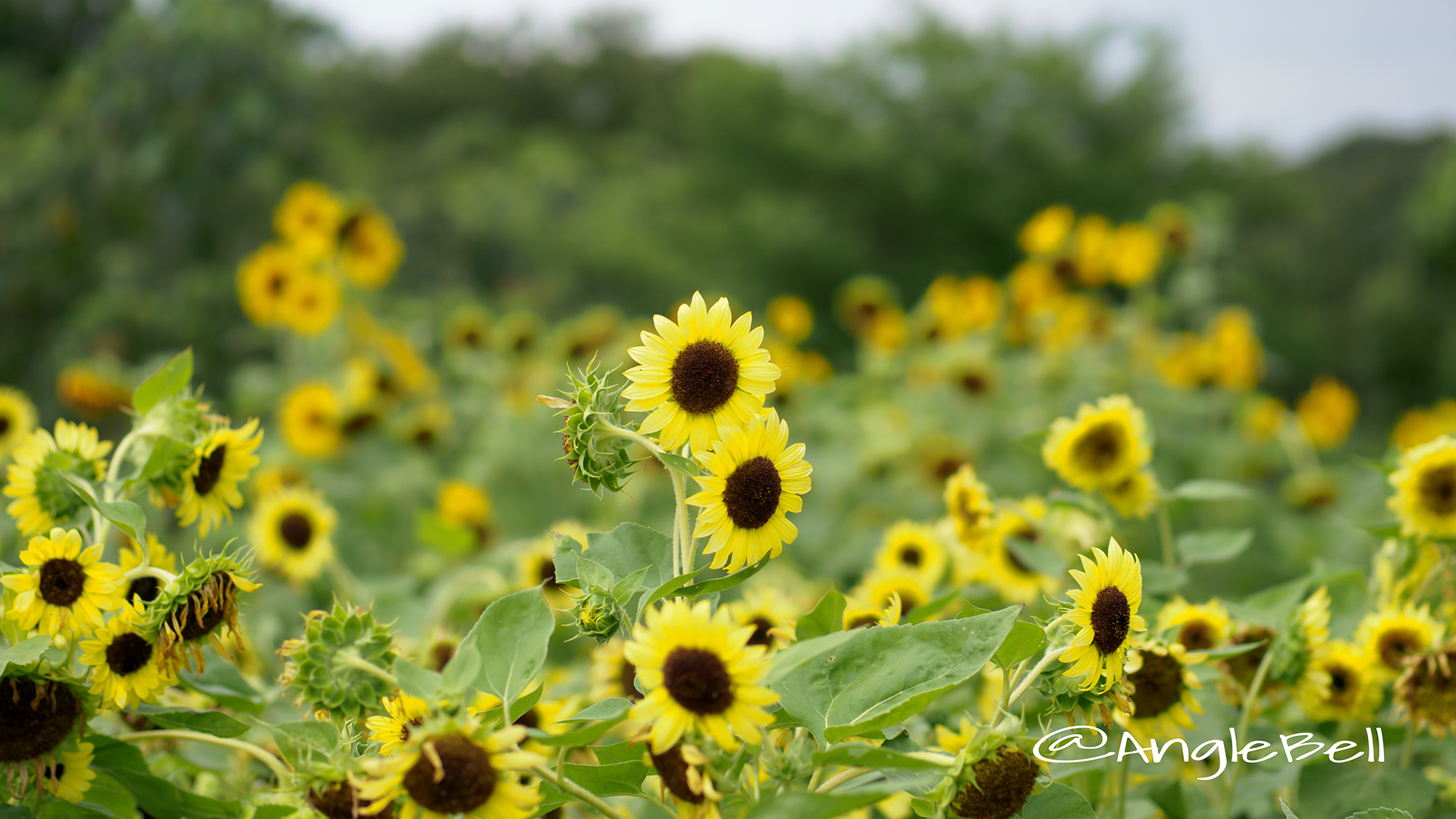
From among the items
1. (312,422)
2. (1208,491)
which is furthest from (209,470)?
(312,422)

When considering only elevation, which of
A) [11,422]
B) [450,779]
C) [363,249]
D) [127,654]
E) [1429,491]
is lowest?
[450,779]

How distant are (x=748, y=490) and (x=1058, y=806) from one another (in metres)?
0.32

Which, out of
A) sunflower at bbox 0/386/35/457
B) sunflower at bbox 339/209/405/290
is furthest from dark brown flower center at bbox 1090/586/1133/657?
sunflower at bbox 339/209/405/290

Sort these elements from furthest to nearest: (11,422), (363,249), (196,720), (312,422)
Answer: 1. (363,249)
2. (312,422)
3. (11,422)
4. (196,720)

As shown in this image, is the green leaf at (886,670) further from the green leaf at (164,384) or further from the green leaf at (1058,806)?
the green leaf at (164,384)

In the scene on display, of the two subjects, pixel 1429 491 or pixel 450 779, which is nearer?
pixel 450 779

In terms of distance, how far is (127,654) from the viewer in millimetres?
775

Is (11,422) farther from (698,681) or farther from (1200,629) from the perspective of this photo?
(1200,629)

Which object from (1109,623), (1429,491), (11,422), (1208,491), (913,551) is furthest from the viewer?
(11,422)

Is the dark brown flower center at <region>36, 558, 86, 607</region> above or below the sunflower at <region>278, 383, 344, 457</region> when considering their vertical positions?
below

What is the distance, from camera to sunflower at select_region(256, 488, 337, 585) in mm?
1637

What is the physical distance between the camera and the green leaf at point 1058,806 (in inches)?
28.3

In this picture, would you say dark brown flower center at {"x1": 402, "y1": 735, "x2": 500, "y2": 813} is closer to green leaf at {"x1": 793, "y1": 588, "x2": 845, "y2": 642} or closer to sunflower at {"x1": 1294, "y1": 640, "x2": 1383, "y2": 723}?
green leaf at {"x1": 793, "y1": 588, "x2": 845, "y2": 642}

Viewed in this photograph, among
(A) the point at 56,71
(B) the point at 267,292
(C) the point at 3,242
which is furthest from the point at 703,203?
(B) the point at 267,292
